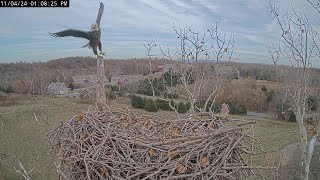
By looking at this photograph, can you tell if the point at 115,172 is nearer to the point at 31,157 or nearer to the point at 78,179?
the point at 78,179

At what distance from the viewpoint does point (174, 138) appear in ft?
9.43

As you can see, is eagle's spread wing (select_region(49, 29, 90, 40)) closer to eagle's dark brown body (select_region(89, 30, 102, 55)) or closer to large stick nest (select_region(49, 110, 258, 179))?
eagle's dark brown body (select_region(89, 30, 102, 55))

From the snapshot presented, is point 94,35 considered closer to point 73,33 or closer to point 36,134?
point 73,33

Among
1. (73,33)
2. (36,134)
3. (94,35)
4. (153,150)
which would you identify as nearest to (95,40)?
(94,35)

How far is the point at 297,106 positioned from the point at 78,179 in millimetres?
7812

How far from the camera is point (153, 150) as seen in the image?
9.04 feet

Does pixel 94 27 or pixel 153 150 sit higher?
pixel 94 27

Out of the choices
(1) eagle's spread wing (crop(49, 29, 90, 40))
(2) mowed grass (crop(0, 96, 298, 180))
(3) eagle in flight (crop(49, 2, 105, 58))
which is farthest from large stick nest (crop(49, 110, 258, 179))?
(2) mowed grass (crop(0, 96, 298, 180))

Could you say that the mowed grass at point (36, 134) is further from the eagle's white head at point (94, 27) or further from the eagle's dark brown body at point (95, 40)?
the eagle's white head at point (94, 27)

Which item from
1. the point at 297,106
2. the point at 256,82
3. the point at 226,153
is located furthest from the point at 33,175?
the point at 256,82

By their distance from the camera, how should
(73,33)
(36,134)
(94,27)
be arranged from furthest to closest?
(36,134) < (94,27) < (73,33)

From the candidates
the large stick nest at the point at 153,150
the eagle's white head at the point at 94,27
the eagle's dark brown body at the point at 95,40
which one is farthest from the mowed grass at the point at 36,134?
the large stick nest at the point at 153,150

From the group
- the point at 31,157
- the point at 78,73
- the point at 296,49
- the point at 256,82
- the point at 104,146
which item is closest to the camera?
the point at 104,146

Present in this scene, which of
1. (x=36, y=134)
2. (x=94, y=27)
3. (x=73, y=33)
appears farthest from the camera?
(x=36, y=134)
